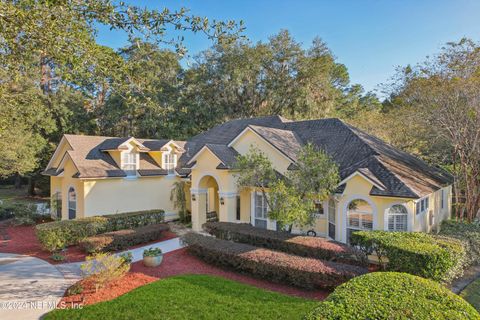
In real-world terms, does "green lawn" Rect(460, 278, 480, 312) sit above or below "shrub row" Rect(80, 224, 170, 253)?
below

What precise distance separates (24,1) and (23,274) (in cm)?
1082

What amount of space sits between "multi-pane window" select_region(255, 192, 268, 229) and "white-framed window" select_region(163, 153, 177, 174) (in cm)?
892

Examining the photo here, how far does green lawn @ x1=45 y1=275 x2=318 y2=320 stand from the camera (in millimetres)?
8287

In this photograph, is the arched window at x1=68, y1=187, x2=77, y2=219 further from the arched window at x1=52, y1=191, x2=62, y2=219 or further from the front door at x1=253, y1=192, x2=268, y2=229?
the front door at x1=253, y1=192, x2=268, y2=229

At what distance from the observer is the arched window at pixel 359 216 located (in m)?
14.4

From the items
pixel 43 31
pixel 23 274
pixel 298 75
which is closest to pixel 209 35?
pixel 43 31

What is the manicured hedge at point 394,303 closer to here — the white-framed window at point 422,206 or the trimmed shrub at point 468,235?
the trimmed shrub at point 468,235

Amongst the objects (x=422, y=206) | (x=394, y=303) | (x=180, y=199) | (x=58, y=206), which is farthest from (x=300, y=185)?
(x=58, y=206)

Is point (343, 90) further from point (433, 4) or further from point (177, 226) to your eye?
point (177, 226)

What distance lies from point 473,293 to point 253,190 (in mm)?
11158

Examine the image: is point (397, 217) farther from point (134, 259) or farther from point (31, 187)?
point (31, 187)

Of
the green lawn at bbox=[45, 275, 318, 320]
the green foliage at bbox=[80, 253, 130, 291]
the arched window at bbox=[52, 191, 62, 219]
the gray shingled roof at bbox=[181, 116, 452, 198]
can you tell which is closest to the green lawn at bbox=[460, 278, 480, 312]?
the gray shingled roof at bbox=[181, 116, 452, 198]

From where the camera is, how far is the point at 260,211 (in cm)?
1847

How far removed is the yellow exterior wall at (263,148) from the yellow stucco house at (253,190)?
2.5 inches
